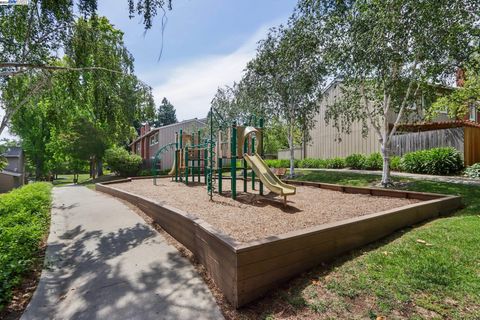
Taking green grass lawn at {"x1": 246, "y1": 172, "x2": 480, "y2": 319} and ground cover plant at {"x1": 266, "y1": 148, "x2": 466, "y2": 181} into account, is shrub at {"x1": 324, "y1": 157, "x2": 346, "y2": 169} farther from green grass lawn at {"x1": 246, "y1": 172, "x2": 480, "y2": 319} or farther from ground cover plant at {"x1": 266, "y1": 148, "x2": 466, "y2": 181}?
green grass lawn at {"x1": 246, "y1": 172, "x2": 480, "y2": 319}

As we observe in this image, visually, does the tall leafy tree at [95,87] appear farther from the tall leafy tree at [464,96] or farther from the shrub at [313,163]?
the shrub at [313,163]

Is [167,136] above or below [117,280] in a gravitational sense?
above

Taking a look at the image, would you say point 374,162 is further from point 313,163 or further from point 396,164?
point 313,163

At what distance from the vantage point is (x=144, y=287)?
332cm

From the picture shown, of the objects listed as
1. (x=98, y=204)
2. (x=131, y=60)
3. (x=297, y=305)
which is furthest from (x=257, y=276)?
(x=131, y=60)

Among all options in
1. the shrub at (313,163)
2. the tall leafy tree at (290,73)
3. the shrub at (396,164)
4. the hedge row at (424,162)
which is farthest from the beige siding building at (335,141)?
the shrub at (396,164)

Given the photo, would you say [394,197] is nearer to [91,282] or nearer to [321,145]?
[91,282]

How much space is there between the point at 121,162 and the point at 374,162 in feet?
60.6

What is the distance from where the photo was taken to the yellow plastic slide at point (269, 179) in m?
5.94

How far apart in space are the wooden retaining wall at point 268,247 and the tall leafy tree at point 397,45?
5103 millimetres

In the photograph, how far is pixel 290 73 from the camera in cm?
1317

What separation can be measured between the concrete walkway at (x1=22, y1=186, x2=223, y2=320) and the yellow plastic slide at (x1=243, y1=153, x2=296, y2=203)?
268 cm

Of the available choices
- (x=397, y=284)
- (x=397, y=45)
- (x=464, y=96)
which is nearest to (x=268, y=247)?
(x=397, y=284)

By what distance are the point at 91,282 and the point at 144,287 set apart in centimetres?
81
